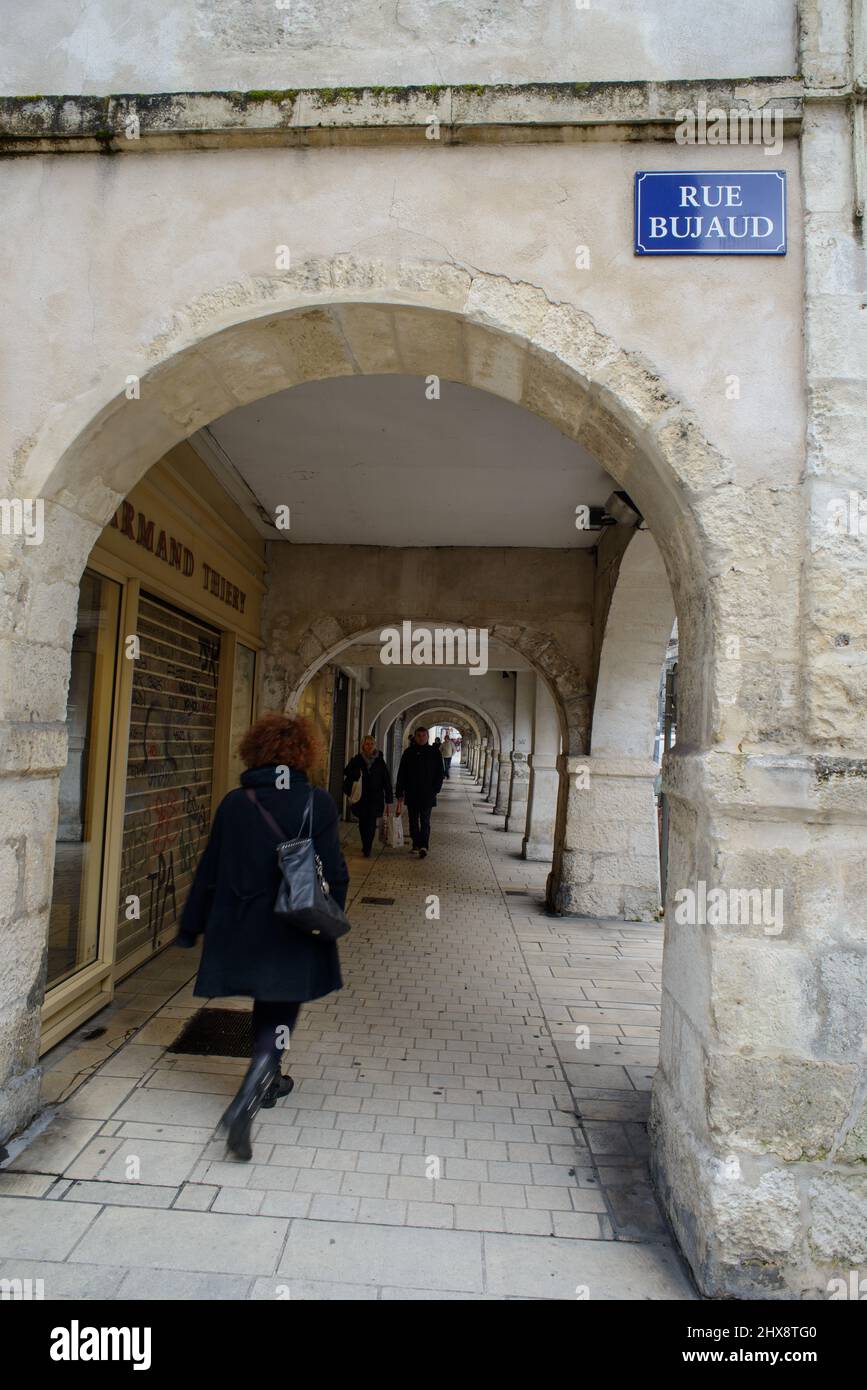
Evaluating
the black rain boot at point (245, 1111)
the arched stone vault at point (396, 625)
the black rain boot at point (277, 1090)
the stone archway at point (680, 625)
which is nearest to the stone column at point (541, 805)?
the arched stone vault at point (396, 625)

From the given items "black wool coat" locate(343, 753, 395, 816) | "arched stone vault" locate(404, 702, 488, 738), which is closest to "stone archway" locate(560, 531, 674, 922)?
"black wool coat" locate(343, 753, 395, 816)

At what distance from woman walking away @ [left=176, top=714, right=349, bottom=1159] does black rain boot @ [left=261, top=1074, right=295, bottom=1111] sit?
0.35 metres

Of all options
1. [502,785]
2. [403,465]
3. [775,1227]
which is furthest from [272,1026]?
[502,785]

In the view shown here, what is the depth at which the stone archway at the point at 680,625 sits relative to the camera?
6.97ft

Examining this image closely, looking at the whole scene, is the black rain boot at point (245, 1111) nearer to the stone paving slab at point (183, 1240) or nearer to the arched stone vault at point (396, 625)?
the stone paving slab at point (183, 1240)

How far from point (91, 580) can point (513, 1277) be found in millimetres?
3211

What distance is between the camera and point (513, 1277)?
205cm

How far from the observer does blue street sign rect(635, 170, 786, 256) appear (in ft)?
7.88

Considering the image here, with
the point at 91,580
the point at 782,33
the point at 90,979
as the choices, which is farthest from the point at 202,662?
the point at 782,33

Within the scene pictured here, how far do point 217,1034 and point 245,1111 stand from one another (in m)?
1.18

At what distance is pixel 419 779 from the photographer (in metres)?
Result: 9.70

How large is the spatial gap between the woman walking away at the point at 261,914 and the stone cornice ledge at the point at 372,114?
6.53ft

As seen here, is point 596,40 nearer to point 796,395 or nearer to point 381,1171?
point 796,395

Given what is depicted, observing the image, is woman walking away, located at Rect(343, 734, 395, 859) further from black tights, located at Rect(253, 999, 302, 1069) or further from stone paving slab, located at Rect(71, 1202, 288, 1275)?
stone paving slab, located at Rect(71, 1202, 288, 1275)
